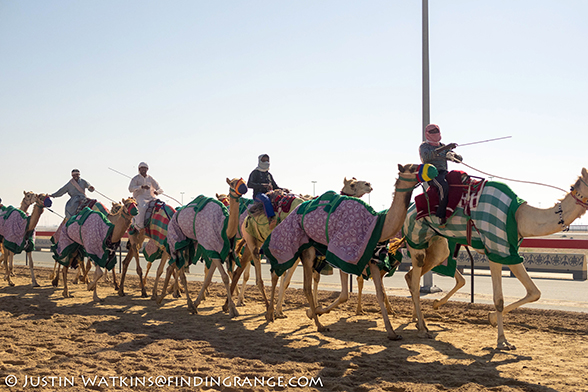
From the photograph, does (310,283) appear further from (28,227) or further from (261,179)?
(28,227)

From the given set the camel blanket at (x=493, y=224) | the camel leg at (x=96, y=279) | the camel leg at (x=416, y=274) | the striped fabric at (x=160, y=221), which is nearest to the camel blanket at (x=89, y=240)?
the camel leg at (x=96, y=279)

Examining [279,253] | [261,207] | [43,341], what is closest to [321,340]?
[279,253]

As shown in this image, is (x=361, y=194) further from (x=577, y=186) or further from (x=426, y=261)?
(x=577, y=186)

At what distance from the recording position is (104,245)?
40.8 ft

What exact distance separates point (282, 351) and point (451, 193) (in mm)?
3259

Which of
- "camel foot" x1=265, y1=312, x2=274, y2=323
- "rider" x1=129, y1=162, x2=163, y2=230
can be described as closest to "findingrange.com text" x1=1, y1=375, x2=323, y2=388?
"camel foot" x1=265, y1=312, x2=274, y2=323

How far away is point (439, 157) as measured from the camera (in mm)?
8305

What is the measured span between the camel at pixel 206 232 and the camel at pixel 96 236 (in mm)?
1712

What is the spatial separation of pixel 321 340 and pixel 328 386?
8.39ft

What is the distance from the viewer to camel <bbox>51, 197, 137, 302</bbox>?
489 inches

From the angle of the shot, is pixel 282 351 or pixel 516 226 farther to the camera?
pixel 516 226

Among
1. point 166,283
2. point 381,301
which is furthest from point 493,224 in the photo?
point 166,283

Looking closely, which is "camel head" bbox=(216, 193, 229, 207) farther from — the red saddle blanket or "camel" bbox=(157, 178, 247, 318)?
the red saddle blanket

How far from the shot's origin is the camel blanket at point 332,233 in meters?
7.77
